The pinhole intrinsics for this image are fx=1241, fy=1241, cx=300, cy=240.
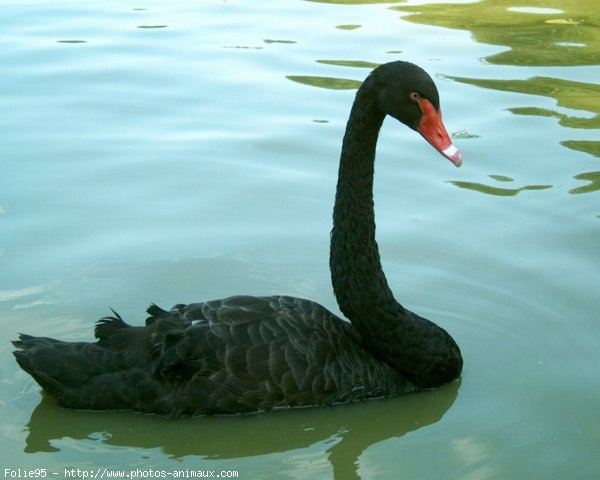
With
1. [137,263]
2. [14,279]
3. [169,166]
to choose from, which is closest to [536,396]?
[137,263]

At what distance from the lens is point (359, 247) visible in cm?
505

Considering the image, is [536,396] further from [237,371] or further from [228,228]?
[228,228]

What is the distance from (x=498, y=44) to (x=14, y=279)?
5.72 meters

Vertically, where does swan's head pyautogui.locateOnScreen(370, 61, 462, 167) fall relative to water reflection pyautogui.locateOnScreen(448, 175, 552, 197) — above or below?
above

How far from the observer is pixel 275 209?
678cm

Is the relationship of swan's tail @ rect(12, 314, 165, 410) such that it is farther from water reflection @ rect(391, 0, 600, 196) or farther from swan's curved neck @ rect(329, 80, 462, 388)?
water reflection @ rect(391, 0, 600, 196)

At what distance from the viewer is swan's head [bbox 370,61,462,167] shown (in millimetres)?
4852

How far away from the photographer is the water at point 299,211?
15.3 ft

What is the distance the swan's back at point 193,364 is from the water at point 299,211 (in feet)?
0.24

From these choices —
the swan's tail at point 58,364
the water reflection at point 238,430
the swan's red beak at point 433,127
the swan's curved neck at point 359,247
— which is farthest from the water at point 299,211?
the swan's red beak at point 433,127

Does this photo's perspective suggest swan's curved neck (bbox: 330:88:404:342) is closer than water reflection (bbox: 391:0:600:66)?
Yes

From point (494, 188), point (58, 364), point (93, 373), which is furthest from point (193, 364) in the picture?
point (494, 188)

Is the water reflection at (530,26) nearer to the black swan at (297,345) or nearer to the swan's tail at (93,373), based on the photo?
the black swan at (297,345)

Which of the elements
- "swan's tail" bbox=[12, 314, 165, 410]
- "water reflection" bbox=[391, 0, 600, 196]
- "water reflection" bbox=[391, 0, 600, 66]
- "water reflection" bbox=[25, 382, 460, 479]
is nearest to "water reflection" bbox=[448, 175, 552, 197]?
"water reflection" bbox=[391, 0, 600, 196]
